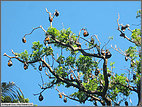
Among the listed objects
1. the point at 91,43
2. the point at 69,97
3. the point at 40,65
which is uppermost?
the point at 91,43

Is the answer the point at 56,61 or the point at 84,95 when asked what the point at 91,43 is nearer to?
the point at 56,61

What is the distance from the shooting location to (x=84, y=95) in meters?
9.53

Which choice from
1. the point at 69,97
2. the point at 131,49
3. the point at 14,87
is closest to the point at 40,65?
the point at 14,87

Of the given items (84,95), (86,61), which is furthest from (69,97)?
(86,61)

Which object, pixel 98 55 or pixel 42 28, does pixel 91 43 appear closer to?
pixel 98 55

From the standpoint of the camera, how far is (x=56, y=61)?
Result: 27.2 feet

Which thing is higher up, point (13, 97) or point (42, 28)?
point (42, 28)

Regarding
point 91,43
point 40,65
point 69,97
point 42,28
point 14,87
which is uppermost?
point 42,28

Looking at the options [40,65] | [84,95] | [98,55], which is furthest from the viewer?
[84,95]

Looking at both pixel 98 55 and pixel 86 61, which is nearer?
pixel 98 55

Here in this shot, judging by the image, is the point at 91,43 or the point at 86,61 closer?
the point at 91,43

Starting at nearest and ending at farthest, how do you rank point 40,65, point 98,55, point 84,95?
point 98,55 → point 40,65 → point 84,95

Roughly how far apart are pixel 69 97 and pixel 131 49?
10.7 ft

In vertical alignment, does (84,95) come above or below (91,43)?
below
